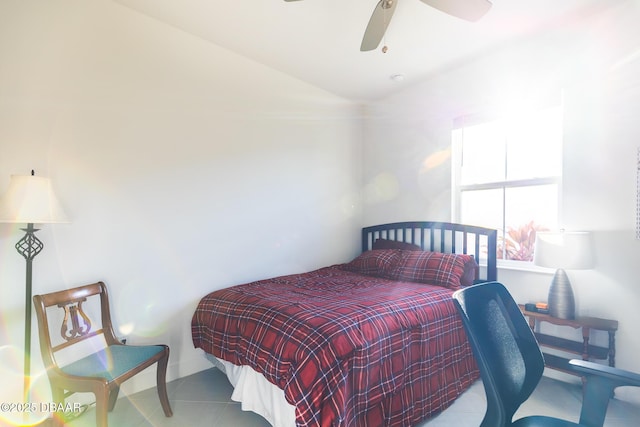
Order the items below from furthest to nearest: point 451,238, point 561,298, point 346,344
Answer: point 451,238 < point 561,298 < point 346,344

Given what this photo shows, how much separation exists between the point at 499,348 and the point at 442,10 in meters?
1.84

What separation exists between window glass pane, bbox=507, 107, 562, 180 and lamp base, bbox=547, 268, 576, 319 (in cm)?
89

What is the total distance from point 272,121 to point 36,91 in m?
1.85

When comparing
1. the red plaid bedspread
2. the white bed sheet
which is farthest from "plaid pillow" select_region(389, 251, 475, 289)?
the white bed sheet

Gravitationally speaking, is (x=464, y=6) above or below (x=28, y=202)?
above

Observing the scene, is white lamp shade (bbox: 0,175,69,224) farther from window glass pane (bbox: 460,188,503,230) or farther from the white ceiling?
window glass pane (bbox: 460,188,503,230)

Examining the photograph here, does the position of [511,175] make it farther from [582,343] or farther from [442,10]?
[442,10]

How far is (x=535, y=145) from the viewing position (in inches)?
110

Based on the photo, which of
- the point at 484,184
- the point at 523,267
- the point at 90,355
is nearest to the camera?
the point at 90,355

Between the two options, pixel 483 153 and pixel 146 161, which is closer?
pixel 146 161

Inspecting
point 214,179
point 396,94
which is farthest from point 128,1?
point 396,94

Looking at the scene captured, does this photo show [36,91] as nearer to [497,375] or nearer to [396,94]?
→ [497,375]

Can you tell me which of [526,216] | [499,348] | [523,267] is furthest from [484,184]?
[499,348]

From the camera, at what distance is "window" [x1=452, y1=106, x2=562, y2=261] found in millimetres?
2697
